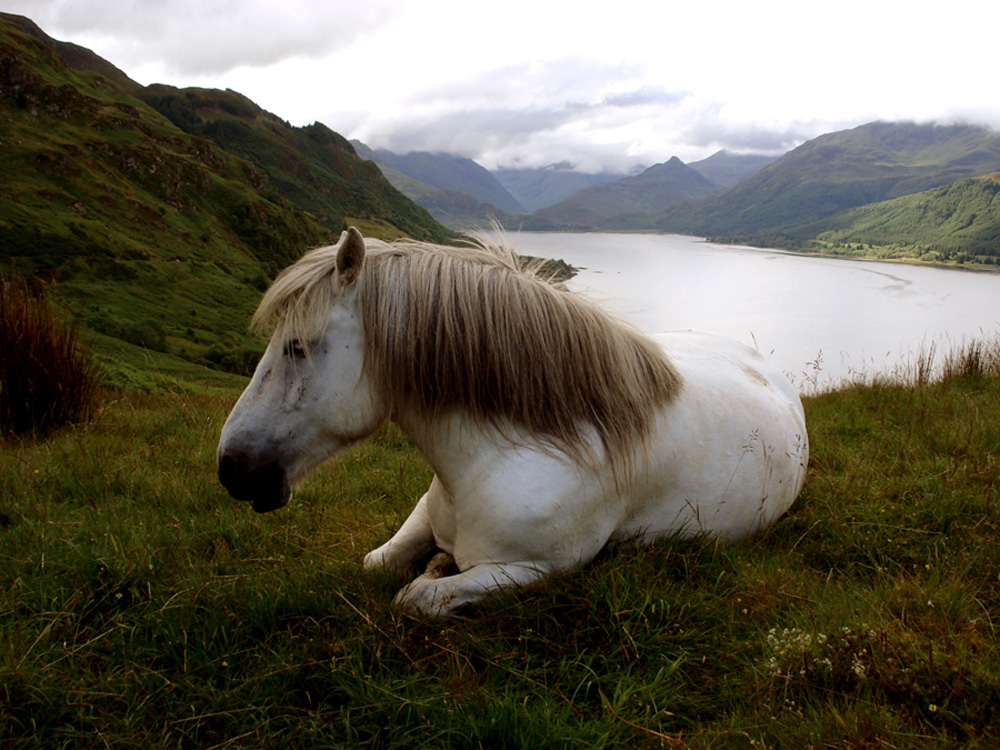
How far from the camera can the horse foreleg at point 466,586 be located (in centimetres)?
200

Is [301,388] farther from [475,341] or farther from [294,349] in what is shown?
[475,341]

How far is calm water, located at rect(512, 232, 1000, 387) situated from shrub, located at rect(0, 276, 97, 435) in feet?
14.7

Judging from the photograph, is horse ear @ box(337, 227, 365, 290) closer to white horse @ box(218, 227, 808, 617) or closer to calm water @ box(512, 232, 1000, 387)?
white horse @ box(218, 227, 808, 617)

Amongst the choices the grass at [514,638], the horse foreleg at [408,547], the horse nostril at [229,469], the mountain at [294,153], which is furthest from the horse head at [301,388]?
the mountain at [294,153]

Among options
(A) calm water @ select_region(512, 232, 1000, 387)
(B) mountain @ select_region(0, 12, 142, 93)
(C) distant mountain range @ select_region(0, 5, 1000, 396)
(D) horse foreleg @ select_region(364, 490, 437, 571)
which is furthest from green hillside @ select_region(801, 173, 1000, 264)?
(B) mountain @ select_region(0, 12, 142, 93)

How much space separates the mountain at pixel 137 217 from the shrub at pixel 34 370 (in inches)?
30.1

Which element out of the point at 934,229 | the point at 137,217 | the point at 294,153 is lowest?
the point at 137,217

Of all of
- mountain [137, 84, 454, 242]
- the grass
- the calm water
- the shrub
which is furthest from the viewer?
mountain [137, 84, 454, 242]

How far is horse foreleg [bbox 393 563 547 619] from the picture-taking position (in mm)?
1997

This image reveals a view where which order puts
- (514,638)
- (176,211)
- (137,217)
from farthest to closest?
(176,211) < (137,217) < (514,638)

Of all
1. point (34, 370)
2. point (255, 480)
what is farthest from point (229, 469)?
point (34, 370)

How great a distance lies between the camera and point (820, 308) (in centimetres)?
3584

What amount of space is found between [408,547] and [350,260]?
4.15 feet

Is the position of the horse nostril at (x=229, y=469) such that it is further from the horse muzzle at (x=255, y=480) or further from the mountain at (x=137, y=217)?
the mountain at (x=137, y=217)
